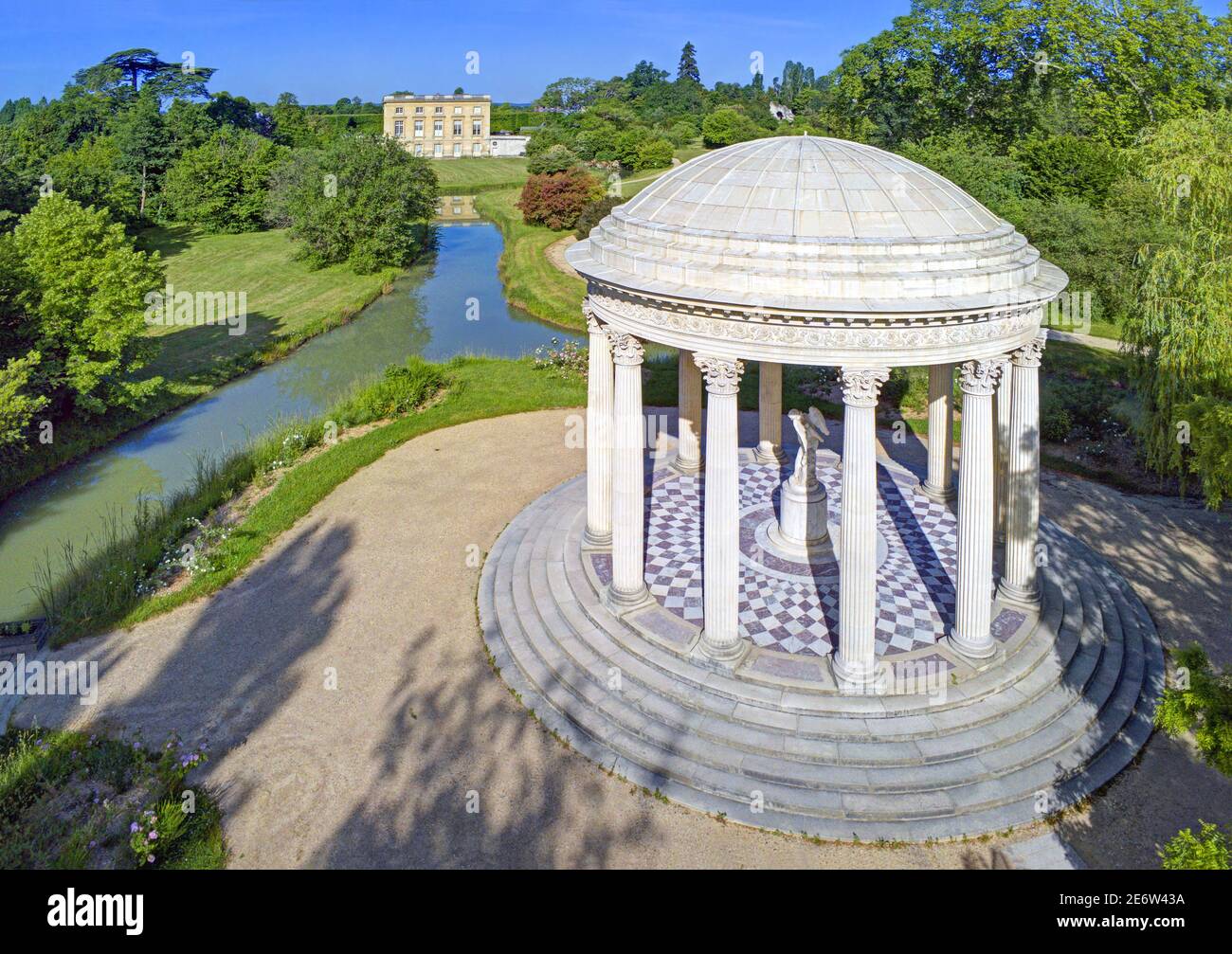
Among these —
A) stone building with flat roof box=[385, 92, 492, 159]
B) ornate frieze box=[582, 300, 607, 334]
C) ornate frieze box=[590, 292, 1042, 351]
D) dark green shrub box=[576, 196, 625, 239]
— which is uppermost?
stone building with flat roof box=[385, 92, 492, 159]

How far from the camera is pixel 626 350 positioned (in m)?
17.3

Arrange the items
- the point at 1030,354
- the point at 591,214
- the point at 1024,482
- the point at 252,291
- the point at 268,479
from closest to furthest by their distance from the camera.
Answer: the point at 1030,354 → the point at 1024,482 → the point at 268,479 → the point at 252,291 → the point at 591,214

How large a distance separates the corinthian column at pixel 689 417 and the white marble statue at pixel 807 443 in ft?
16.4

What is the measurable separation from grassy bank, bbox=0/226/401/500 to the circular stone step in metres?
24.9

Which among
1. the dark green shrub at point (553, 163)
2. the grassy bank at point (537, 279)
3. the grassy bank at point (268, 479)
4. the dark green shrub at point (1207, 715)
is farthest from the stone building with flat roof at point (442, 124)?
the dark green shrub at point (1207, 715)

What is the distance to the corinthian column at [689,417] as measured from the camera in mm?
25672

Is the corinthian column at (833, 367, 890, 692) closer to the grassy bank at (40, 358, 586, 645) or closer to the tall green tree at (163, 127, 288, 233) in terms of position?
the grassy bank at (40, 358, 586, 645)

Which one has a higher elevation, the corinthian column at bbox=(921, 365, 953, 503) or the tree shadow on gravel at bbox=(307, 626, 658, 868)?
the corinthian column at bbox=(921, 365, 953, 503)

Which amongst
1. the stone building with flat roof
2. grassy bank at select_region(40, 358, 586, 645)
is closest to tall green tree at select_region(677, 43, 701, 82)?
the stone building with flat roof

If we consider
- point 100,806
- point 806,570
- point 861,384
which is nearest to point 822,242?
point 861,384

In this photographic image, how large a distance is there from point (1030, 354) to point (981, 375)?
2396mm

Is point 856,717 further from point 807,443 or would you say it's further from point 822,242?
point 822,242

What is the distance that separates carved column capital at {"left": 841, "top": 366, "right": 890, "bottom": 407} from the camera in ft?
48.3

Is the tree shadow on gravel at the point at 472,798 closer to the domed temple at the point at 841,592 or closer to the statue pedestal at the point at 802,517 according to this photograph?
the domed temple at the point at 841,592
